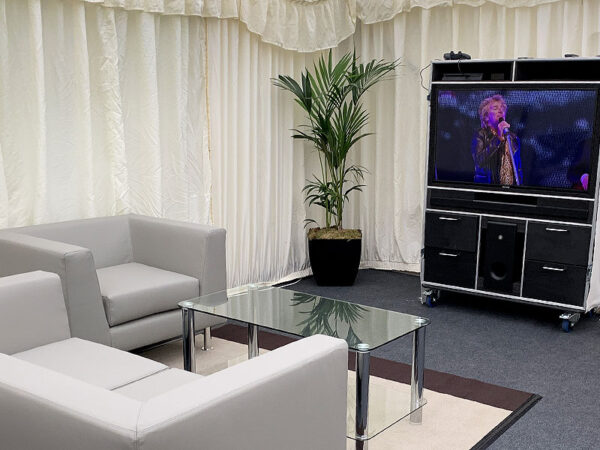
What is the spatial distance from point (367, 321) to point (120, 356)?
3.53 feet

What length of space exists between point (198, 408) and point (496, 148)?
11.2ft

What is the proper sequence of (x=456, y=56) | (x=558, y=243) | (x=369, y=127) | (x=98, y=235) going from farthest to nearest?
1. (x=369, y=127)
2. (x=456, y=56)
3. (x=558, y=243)
4. (x=98, y=235)

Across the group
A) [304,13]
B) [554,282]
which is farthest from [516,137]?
[304,13]

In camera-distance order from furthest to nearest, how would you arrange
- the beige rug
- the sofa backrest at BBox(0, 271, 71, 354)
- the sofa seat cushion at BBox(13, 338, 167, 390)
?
the beige rug
the sofa backrest at BBox(0, 271, 71, 354)
the sofa seat cushion at BBox(13, 338, 167, 390)

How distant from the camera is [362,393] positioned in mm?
2633

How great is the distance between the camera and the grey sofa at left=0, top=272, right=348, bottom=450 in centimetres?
156

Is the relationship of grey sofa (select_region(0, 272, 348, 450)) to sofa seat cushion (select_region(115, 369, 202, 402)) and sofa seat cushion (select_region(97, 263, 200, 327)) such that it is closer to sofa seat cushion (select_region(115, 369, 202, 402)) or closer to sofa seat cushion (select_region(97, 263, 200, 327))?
sofa seat cushion (select_region(115, 369, 202, 402))

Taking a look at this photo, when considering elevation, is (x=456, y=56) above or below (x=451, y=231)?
above

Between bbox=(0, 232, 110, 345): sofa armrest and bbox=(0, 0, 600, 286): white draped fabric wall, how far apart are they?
564mm

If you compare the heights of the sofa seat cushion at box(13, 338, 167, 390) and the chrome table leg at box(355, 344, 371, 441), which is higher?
the sofa seat cushion at box(13, 338, 167, 390)

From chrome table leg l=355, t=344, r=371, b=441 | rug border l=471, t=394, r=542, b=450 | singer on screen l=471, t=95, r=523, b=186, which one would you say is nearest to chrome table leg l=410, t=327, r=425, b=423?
rug border l=471, t=394, r=542, b=450

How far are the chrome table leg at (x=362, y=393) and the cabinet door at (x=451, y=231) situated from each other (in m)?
2.21

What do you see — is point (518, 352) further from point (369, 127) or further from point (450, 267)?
point (369, 127)

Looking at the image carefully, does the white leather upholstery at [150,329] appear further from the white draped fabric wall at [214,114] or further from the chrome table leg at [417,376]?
the chrome table leg at [417,376]
